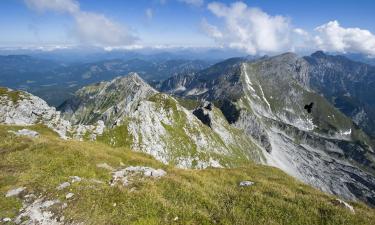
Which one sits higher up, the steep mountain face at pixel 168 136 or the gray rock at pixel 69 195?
the gray rock at pixel 69 195

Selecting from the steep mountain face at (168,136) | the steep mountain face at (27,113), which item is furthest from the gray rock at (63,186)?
the steep mountain face at (168,136)

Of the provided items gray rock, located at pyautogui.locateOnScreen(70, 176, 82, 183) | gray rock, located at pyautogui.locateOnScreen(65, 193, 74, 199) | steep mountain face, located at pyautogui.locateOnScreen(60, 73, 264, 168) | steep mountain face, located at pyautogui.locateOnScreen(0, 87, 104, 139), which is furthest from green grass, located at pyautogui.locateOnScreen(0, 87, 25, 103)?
gray rock, located at pyautogui.locateOnScreen(65, 193, 74, 199)

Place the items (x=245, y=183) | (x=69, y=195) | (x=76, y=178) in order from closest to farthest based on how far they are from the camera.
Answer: (x=69, y=195), (x=76, y=178), (x=245, y=183)

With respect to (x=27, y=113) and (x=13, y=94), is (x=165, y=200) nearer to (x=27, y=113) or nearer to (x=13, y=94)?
(x=27, y=113)

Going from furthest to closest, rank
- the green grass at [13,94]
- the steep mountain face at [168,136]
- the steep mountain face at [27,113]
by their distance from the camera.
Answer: the green grass at [13,94] < the steep mountain face at [168,136] < the steep mountain face at [27,113]

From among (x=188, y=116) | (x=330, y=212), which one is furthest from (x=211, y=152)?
(x=330, y=212)

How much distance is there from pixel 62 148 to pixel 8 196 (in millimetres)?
11577

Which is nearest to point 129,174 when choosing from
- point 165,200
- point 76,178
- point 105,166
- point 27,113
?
point 105,166

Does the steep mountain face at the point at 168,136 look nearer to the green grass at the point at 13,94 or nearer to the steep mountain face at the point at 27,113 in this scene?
the steep mountain face at the point at 27,113

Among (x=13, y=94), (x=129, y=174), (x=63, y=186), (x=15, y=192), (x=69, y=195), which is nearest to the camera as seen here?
(x=69, y=195)

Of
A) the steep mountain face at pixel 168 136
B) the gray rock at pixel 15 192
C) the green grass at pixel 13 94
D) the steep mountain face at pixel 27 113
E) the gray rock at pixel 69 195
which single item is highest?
the gray rock at pixel 69 195

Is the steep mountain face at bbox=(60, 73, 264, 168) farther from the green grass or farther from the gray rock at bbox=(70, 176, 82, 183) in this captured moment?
the gray rock at bbox=(70, 176, 82, 183)

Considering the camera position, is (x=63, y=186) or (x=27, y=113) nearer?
(x=63, y=186)

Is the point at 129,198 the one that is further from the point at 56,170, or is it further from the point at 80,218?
the point at 56,170
